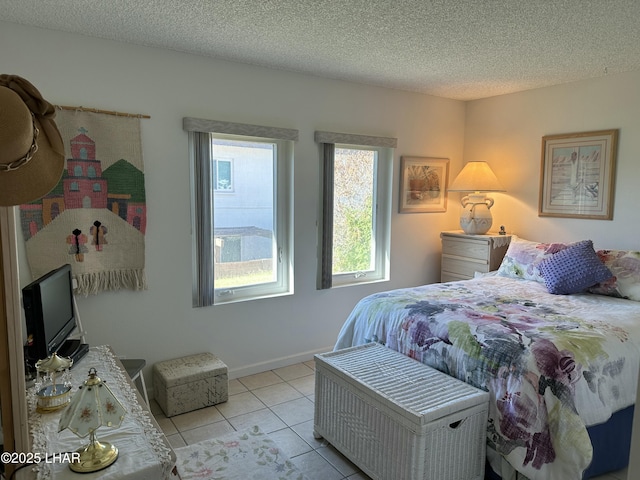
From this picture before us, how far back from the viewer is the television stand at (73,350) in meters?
2.12

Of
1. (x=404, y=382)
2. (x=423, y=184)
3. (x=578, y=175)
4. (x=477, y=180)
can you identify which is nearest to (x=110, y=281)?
(x=404, y=382)

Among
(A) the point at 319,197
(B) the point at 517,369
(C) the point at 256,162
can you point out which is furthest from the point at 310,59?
(B) the point at 517,369

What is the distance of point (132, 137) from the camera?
9.47 ft

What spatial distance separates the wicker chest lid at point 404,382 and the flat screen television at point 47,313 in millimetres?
1323

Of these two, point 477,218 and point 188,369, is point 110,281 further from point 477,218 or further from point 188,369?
point 477,218

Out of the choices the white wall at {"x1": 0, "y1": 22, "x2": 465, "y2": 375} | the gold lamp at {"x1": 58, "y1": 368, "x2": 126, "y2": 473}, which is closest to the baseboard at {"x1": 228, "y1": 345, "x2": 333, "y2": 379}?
the white wall at {"x1": 0, "y1": 22, "x2": 465, "y2": 375}

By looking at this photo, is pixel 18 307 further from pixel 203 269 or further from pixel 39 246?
pixel 203 269

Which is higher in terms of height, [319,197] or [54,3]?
[54,3]

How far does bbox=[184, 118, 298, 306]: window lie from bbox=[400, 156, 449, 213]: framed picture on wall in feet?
3.97

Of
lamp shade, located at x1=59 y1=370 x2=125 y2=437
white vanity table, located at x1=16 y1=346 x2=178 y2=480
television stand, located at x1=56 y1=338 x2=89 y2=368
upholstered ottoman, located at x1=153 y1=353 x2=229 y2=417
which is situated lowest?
upholstered ottoman, located at x1=153 y1=353 x2=229 y2=417

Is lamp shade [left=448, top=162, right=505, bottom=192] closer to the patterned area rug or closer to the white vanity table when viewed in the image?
the patterned area rug

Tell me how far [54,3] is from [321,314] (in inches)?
110

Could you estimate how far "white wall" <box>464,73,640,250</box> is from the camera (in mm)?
3428

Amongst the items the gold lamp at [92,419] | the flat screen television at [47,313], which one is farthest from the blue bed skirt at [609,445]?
the flat screen television at [47,313]
